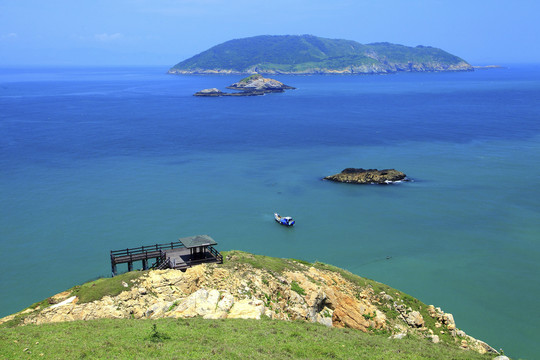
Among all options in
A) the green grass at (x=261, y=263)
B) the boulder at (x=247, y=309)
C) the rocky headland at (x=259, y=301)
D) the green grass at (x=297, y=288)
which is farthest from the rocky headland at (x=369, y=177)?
the boulder at (x=247, y=309)

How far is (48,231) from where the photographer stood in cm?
6159

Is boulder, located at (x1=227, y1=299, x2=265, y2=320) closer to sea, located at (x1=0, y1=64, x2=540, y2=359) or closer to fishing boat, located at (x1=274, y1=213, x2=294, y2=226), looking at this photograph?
sea, located at (x1=0, y1=64, x2=540, y2=359)

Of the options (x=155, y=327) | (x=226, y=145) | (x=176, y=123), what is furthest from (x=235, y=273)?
(x=176, y=123)

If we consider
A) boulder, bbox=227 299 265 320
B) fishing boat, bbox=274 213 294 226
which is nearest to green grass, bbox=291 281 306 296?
boulder, bbox=227 299 265 320

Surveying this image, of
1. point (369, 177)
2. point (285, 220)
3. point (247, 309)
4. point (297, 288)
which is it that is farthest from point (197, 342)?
point (369, 177)

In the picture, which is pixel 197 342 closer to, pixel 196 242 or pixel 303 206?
pixel 196 242

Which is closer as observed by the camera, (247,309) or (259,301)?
(247,309)

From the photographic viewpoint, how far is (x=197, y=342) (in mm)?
24078

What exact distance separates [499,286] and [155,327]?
4273cm

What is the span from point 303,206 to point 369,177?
2246 cm

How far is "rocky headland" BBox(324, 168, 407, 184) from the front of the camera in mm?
87438

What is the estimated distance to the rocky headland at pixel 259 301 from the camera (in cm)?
2984

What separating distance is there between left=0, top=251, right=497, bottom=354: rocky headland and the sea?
30.1ft

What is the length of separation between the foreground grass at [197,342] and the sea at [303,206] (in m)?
21.4
